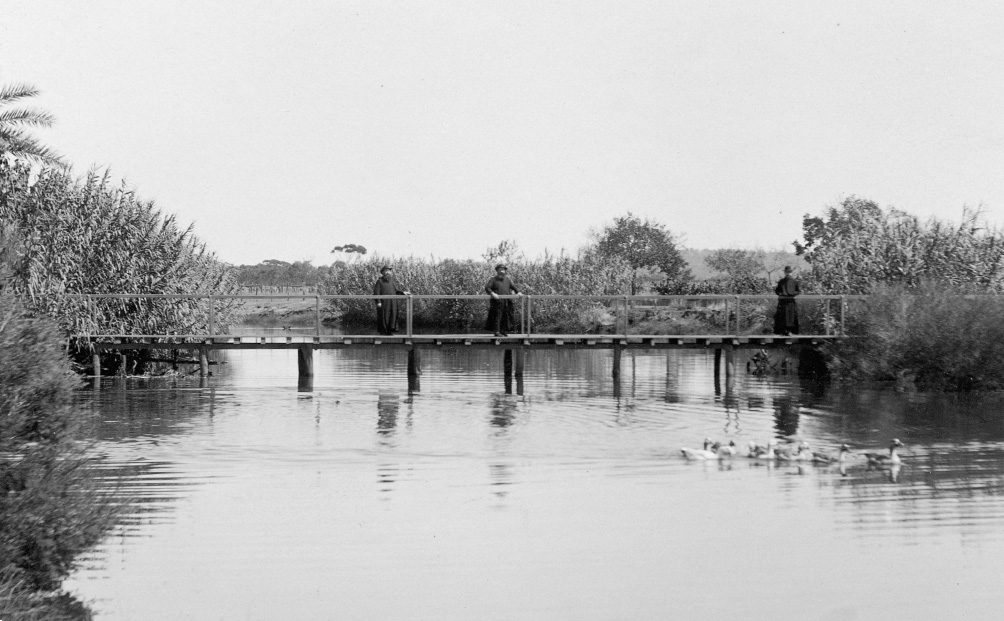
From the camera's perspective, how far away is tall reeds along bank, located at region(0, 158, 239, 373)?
89.2ft

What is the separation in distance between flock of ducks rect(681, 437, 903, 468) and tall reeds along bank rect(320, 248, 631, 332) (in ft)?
96.0

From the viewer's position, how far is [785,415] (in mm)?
21469

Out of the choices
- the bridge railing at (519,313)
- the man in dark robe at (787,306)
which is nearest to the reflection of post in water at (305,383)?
the bridge railing at (519,313)

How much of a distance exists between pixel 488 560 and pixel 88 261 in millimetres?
20774

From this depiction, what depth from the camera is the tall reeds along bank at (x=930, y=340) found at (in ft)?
81.2

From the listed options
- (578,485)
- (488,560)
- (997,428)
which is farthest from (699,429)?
(488,560)

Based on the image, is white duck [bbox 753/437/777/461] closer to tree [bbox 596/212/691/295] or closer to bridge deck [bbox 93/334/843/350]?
bridge deck [bbox 93/334/843/350]

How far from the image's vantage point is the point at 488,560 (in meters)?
10.2

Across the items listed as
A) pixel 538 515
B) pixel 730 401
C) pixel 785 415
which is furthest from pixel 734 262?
pixel 538 515

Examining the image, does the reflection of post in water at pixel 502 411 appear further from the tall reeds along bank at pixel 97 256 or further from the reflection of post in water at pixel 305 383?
the tall reeds along bank at pixel 97 256

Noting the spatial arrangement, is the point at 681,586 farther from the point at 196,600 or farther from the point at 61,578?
the point at 61,578

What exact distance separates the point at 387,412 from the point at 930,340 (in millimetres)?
10919

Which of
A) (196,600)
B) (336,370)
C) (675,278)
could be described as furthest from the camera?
(675,278)

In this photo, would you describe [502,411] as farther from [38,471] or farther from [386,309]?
[38,471]
